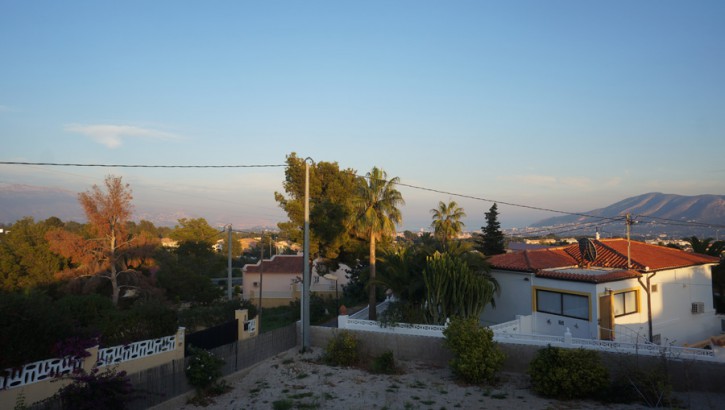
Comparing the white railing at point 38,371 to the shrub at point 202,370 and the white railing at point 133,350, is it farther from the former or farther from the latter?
the shrub at point 202,370

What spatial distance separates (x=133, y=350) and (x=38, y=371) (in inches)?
102

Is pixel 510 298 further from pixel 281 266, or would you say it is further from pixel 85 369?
pixel 281 266

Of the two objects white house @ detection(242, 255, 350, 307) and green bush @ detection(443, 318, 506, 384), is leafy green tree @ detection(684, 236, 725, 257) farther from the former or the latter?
white house @ detection(242, 255, 350, 307)

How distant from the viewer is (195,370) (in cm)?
1377

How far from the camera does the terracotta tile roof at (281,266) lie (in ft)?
147

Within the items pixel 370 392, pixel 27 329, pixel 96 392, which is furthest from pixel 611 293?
pixel 27 329

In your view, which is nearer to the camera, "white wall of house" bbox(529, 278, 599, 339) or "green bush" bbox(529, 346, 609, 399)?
"green bush" bbox(529, 346, 609, 399)

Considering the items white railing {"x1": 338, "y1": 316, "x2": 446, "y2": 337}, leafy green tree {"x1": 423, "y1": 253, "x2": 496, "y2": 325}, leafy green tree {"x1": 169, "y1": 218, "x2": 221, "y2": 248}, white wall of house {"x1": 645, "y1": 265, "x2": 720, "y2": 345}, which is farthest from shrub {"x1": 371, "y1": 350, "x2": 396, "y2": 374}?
leafy green tree {"x1": 169, "y1": 218, "x2": 221, "y2": 248}

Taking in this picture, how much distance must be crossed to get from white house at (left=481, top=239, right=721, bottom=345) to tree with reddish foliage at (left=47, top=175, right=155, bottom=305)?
19287 millimetres

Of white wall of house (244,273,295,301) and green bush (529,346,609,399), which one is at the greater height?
green bush (529,346,609,399)

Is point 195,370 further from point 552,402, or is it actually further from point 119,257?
point 119,257

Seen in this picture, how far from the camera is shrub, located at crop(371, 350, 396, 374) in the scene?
53.5 feet

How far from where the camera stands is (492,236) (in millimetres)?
42062

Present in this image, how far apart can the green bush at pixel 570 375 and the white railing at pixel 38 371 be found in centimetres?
1195
